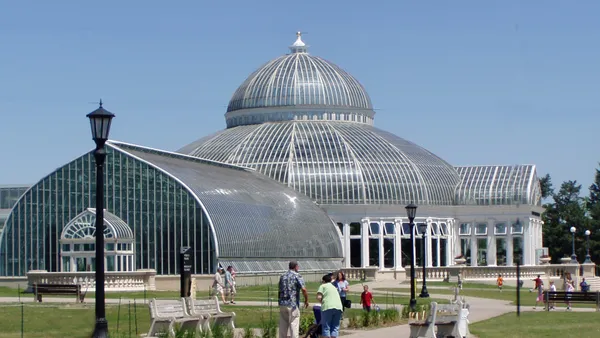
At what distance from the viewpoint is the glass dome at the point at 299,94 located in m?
102

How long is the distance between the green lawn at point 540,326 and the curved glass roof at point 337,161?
161 feet

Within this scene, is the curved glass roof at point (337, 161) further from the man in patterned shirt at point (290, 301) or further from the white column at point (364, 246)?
the man in patterned shirt at point (290, 301)

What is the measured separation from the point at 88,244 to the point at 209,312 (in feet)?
120

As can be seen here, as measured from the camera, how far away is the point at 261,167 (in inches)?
3681

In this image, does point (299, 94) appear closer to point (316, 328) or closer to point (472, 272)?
point (472, 272)

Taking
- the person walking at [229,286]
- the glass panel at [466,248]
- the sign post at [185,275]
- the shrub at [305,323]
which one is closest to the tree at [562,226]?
the glass panel at [466,248]

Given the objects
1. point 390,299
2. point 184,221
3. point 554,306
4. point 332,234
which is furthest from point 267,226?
point 554,306

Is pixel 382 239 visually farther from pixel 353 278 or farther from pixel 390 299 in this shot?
pixel 390 299

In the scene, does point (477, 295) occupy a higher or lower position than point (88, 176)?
lower

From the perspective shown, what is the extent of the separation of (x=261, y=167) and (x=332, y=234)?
324 inches

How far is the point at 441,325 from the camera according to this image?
106 ft

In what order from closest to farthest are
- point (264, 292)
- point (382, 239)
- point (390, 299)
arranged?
1. point (390, 299)
2. point (264, 292)
3. point (382, 239)

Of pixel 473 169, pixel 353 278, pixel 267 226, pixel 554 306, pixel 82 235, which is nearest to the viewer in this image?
pixel 554 306

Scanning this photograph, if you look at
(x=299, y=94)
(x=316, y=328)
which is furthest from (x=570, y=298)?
(x=299, y=94)
